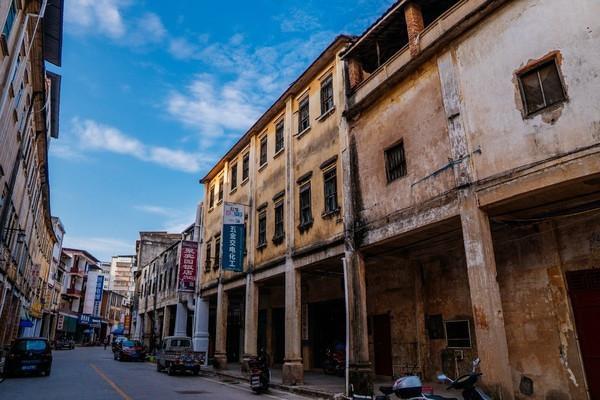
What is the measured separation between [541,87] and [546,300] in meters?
5.29

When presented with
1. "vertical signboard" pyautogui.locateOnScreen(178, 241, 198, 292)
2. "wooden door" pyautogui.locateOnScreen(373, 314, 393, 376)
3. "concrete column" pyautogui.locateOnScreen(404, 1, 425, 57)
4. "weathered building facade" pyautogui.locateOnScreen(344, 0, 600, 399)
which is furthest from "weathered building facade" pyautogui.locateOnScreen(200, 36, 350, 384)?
"concrete column" pyautogui.locateOnScreen(404, 1, 425, 57)

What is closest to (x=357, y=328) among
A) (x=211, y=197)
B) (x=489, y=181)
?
(x=489, y=181)

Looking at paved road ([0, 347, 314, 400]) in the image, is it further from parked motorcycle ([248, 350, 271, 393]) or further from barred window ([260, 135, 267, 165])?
barred window ([260, 135, 267, 165])

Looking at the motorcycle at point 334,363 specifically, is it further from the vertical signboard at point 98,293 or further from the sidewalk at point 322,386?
the vertical signboard at point 98,293

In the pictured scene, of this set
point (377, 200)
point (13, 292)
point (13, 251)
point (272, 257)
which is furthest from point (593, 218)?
point (13, 292)

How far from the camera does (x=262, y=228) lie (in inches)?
802

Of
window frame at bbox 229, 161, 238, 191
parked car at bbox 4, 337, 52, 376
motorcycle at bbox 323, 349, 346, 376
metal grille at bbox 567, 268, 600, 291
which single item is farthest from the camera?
window frame at bbox 229, 161, 238, 191

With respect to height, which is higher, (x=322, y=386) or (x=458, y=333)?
(x=458, y=333)

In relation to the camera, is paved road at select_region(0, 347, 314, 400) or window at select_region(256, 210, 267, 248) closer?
paved road at select_region(0, 347, 314, 400)

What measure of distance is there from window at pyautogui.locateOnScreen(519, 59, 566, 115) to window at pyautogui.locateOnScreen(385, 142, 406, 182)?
3.74 m

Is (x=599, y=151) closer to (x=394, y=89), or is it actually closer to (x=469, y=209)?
(x=469, y=209)

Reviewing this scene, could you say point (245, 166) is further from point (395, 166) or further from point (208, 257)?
point (395, 166)

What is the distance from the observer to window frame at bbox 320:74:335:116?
16.3 metres

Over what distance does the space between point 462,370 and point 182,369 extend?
13.0 metres
